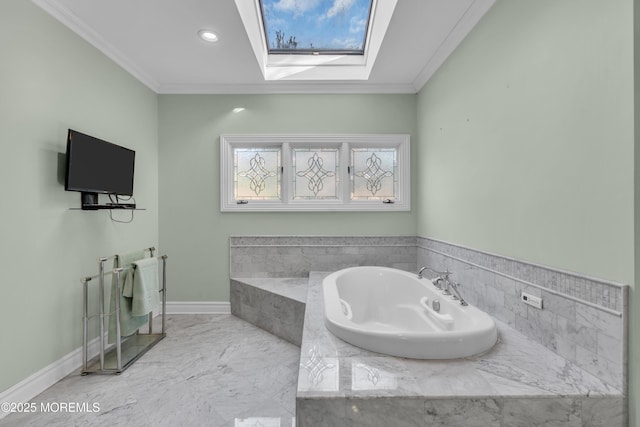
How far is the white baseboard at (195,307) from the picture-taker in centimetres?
299

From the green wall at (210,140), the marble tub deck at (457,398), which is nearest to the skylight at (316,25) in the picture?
the green wall at (210,140)

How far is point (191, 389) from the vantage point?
175 cm

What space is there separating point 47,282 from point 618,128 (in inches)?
120

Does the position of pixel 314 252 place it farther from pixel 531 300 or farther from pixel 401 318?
pixel 531 300

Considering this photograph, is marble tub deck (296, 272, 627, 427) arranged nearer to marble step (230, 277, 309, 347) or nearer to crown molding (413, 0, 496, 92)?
marble step (230, 277, 309, 347)

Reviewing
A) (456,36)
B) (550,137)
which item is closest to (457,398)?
(550,137)

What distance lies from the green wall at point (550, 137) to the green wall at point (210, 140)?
1011 millimetres

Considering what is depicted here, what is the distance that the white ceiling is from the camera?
184 cm

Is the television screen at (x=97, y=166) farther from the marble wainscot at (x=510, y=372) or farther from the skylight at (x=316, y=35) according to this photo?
the marble wainscot at (x=510, y=372)

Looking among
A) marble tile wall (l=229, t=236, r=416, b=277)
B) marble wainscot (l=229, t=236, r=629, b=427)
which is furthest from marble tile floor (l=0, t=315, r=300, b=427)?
marble tile wall (l=229, t=236, r=416, b=277)

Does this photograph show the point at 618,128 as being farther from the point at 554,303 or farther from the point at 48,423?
the point at 48,423

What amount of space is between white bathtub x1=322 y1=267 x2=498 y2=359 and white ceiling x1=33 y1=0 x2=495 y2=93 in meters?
1.93

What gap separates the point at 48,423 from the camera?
1.49 meters

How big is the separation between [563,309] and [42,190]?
2.95 meters
